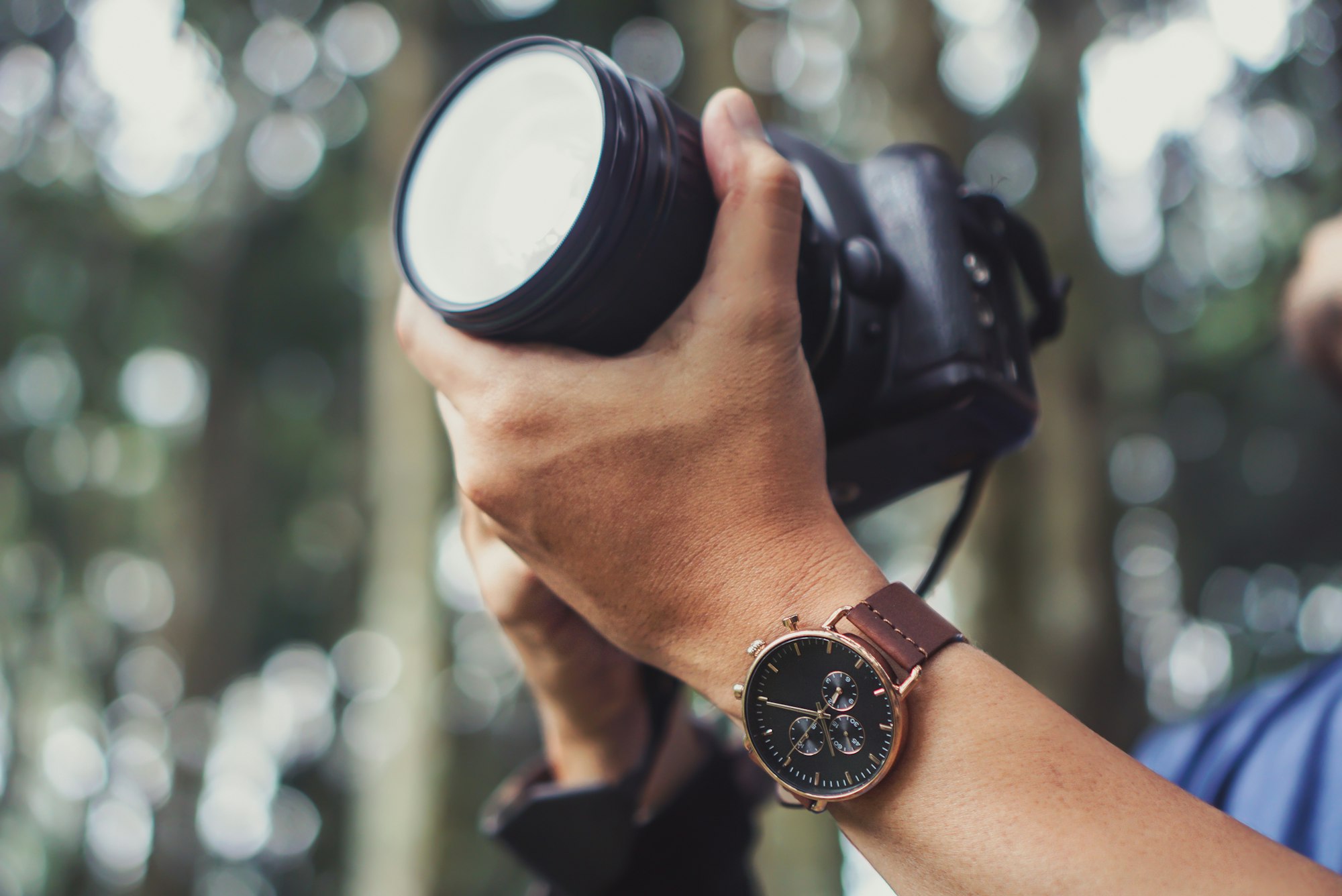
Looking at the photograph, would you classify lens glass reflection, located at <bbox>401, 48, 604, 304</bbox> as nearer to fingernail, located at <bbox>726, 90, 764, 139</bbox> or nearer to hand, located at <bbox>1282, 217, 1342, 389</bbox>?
fingernail, located at <bbox>726, 90, 764, 139</bbox>

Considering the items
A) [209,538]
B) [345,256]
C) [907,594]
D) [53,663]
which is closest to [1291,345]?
[907,594]

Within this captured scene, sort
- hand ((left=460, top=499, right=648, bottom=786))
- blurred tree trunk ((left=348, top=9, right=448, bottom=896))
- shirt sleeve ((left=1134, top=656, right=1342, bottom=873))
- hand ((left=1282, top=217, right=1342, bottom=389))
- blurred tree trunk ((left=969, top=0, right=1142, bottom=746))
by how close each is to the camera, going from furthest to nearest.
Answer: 1. blurred tree trunk ((left=348, top=9, right=448, bottom=896))
2. blurred tree trunk ((left=969, top=0, right=1142, bottom=746))
3. hand ((left=1282, top=217, right=1342, bottom=389))
4. shirt sleeve ((left=1134, top=656, right=1342, bottom=873))
5. hand ((left=460, top=499, right=648, bottom=786))

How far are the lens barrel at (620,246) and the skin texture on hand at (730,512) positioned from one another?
20 millimetres

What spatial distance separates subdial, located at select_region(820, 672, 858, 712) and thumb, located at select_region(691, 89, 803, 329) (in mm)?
204

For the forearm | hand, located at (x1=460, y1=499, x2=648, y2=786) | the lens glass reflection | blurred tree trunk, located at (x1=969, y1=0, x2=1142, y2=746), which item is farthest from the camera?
blurred tree trunk, located at (x1=969, y1=0, x2=1142, y2=746)

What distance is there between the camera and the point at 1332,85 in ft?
15.0

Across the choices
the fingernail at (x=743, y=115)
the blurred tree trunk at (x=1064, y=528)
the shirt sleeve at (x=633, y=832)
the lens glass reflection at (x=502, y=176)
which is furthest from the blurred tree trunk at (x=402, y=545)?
the fingernail at (x=743, y=115)

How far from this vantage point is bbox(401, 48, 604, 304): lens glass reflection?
2.15ft

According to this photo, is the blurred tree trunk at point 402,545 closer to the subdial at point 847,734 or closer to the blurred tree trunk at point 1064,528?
the blurred tree trunk at point 1064,528

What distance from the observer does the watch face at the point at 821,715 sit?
0.51 metres

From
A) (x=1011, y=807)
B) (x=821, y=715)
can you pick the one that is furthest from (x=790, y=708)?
(x=1011, y=807)

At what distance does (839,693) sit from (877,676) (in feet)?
0.10

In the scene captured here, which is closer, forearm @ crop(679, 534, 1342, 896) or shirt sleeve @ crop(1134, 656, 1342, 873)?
forearm @ crop(679, 534, 1342, 896)

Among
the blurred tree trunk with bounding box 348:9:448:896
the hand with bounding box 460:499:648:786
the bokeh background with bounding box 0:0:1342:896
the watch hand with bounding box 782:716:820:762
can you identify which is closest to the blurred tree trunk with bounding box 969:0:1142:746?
the bokeh background with bounding box 0:0:1342:896
